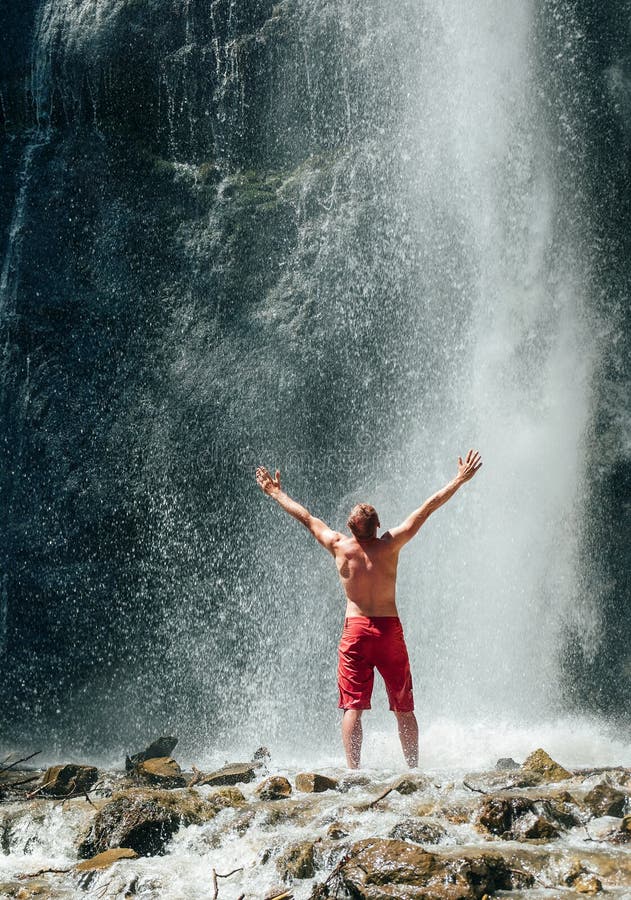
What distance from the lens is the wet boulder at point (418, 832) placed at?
5.00 meters

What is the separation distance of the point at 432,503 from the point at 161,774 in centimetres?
344

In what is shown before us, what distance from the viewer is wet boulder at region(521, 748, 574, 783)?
6361mm

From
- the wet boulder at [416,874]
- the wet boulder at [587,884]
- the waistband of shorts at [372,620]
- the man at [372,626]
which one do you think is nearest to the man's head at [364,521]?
the man at [372,626]

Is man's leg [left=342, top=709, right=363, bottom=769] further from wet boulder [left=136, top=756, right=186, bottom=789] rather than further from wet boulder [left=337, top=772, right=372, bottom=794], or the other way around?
wet boulder [left=136, top=756, right=186, bottom=789]

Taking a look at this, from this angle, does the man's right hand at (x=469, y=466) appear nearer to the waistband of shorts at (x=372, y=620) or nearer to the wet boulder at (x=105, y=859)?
the waistband of shorts at (x=372, y=620)

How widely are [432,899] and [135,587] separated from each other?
10716 millimetres

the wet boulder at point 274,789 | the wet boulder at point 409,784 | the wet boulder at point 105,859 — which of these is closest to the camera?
the wet boulder at point 105,859

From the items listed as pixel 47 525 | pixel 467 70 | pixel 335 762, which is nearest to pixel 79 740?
pixel 47 525

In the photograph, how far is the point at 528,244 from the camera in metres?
14.3

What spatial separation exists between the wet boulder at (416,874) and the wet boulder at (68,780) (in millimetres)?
3823

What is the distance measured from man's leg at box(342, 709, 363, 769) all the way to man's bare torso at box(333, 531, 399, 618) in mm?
729

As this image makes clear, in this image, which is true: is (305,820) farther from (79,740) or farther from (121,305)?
(121,305)

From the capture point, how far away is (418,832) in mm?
5043

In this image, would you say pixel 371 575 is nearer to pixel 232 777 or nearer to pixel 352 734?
pixel 352 734
